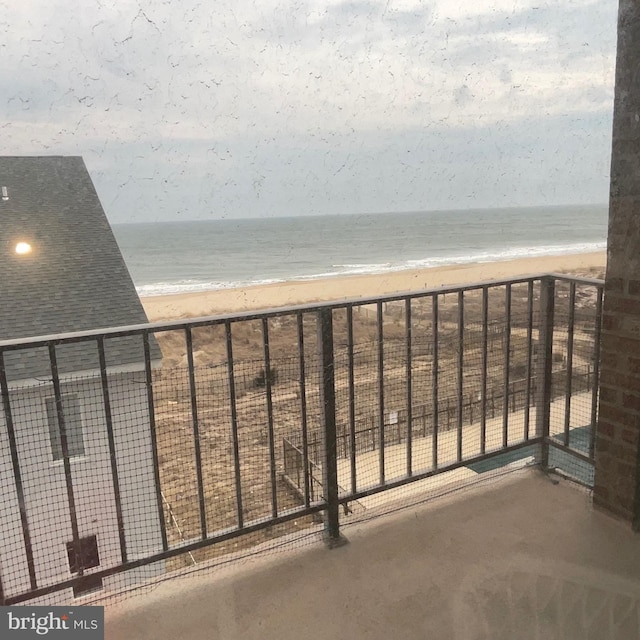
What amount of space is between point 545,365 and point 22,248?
380 cm

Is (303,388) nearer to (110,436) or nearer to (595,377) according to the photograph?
(110,436)

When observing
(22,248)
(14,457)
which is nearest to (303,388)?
(14,457)

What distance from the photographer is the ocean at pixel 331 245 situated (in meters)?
12.5

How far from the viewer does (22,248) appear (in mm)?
3945

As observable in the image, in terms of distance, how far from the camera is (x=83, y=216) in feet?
13.5

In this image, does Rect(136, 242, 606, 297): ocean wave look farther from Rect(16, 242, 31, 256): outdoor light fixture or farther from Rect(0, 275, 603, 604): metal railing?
Rect(0, 275, 603, 604): metal railing

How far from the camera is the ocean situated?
12.5 m

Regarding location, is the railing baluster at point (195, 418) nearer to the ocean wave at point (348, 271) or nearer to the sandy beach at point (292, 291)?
the sandy beach at point (292, 291)

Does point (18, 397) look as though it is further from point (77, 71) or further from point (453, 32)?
point (453, 32)

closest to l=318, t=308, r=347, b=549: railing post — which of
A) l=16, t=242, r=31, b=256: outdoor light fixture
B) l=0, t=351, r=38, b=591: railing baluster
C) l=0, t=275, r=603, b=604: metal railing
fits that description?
l=0, t=275, r=603, b=604: metal railing

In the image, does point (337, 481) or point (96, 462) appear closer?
point (337, 481)

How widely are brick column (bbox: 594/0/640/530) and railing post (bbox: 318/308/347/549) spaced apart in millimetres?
841

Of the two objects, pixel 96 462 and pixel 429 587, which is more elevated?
pixel 96 462

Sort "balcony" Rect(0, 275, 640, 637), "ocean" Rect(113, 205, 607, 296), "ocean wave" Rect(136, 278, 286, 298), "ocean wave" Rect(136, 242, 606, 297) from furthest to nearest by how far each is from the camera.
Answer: "ocean" Rect(113, 205, 607, 296), "ocean wave" Rect(136, 242, 606, 297), "ocean wave" Rect(136, 278, 286, 298), "balcony" Rect(0, 275, 640, 637)
